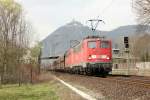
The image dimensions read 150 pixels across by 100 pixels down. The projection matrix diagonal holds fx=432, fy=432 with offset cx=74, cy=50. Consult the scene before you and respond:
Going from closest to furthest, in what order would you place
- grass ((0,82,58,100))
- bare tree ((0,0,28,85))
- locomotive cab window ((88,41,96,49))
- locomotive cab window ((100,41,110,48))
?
grass ((0,82,58,100))
locomotive cab window ((88,41,96,49))
locomotive cab window ((100,41,110,48))
bare tree ((0,0,28,85))

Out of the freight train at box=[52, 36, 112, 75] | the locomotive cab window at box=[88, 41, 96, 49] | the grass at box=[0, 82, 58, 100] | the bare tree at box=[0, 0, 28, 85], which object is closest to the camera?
the grass at box=[0, 82, 58, 100]

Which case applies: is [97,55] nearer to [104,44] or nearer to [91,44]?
[91,44]

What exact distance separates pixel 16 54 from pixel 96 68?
71.4 feet

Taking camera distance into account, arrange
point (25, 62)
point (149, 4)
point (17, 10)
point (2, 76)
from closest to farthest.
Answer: point (149, 4), point (2, 76), point (17, 10), point (25, 62)

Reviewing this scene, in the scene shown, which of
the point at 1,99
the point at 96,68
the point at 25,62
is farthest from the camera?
the point at 25,62

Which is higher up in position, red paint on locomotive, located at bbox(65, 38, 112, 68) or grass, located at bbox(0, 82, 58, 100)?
red paint on locomotive, located at bbox(65, 38, 112, 68)

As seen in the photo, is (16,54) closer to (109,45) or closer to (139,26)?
(139,26)

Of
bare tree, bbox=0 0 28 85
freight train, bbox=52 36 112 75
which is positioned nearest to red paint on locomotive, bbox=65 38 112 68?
freight train, bbox=52 36 112 75

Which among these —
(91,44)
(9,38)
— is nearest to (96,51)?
(91,44)

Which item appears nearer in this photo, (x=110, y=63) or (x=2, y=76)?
(x=110, y=63)

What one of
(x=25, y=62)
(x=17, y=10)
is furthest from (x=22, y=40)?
(x=17, y=10)

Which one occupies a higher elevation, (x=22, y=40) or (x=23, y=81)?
(x=22, y=40)

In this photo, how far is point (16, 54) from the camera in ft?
194

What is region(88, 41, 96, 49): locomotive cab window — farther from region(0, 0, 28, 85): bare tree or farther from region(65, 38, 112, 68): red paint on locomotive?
region(0, 0, 28, 85): bare tree
